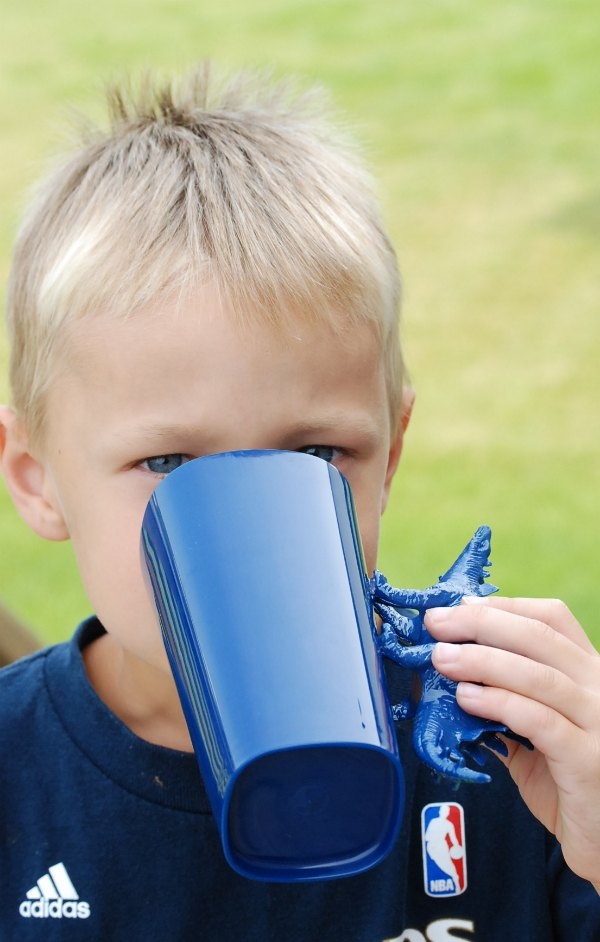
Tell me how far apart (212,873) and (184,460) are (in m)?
0.52

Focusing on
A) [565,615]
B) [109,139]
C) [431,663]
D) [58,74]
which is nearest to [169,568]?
[431,663]

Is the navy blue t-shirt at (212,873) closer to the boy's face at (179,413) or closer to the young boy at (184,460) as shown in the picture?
the young boy at (184,460)

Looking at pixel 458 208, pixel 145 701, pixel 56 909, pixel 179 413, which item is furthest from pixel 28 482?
pixel 458 208

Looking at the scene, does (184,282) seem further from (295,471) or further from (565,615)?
(565,615)

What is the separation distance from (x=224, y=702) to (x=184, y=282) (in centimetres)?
55

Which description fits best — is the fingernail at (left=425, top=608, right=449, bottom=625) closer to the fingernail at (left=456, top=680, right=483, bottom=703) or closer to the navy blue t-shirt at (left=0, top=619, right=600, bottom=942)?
the fingernail at (left=456, top=680, right=483, bottom=703)

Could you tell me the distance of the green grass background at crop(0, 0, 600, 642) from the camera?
4.13 metres

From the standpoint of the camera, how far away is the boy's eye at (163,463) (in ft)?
4.64

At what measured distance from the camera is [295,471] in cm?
116

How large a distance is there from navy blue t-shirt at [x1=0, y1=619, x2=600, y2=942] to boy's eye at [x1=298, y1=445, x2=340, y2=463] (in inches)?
15.7

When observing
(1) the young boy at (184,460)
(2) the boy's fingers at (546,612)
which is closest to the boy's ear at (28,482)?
(1) the young boy at (184,460)

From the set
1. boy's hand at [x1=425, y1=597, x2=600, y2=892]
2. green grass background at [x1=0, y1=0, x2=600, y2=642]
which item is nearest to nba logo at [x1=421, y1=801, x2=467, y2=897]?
boy's hand at [x1=425, y1=597, x2=600, y2=892]

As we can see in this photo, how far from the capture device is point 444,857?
5.33 feet

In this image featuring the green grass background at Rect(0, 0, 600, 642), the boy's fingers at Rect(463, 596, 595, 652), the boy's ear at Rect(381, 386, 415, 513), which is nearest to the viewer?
the boy's fingers at Rect(463, 596, 595, 652)
